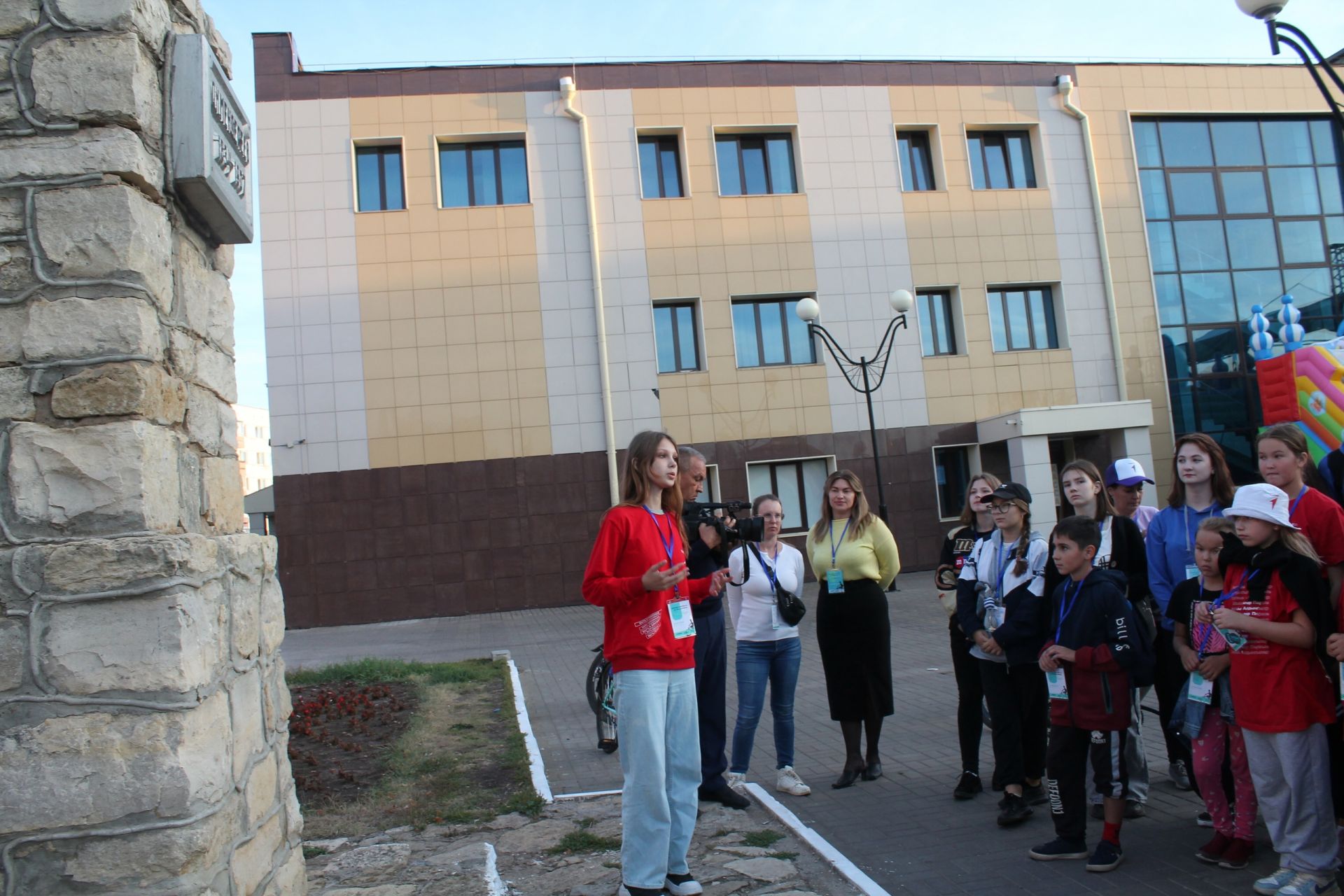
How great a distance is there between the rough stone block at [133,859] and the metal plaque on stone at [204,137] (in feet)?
6.38

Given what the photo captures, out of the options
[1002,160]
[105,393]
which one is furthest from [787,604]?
[1002,160]

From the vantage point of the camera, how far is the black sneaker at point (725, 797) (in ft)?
19.2

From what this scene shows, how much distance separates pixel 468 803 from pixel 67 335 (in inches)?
161

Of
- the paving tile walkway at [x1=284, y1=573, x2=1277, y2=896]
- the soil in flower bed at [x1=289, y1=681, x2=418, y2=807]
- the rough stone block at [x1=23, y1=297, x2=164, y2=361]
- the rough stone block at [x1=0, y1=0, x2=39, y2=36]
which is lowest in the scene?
the paving tile walkway at [x1=284, y1=573, x2=1277, y2=896]

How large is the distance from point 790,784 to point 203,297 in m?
4.34

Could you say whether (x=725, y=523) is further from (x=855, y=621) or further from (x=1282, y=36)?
(x=1282, y=36)

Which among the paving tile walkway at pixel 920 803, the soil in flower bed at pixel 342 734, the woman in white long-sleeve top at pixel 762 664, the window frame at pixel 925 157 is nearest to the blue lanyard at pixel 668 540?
the woman in white long-sleeve top at pixel 762 664

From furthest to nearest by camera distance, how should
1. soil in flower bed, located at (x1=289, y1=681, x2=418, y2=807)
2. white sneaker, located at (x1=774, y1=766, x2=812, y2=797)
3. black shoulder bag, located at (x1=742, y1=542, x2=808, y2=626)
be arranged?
soil in flower bed, located at (x1=289, y1=681, x2=418, y2=807) < black shoulder bag, located at (x1=742, y1=542, x2=808, y2=626) < white sneaker, located at (x1=774, y1=766, x2=812, y2=797)

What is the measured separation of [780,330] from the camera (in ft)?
75.2

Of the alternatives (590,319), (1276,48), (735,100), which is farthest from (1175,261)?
(1276,48)

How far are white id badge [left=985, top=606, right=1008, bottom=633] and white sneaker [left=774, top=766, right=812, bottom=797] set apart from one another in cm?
147

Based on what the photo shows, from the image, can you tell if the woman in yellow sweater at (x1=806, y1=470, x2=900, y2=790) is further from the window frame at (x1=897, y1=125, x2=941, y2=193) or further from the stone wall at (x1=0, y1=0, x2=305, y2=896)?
the window frame at (x1=897, y1=125, x2=941, y2=193)

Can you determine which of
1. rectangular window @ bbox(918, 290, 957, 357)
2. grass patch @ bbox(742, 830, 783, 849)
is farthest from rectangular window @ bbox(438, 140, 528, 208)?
grass patch @ bbox(742, 830, 783, 849)

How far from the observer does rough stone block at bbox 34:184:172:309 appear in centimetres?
290
